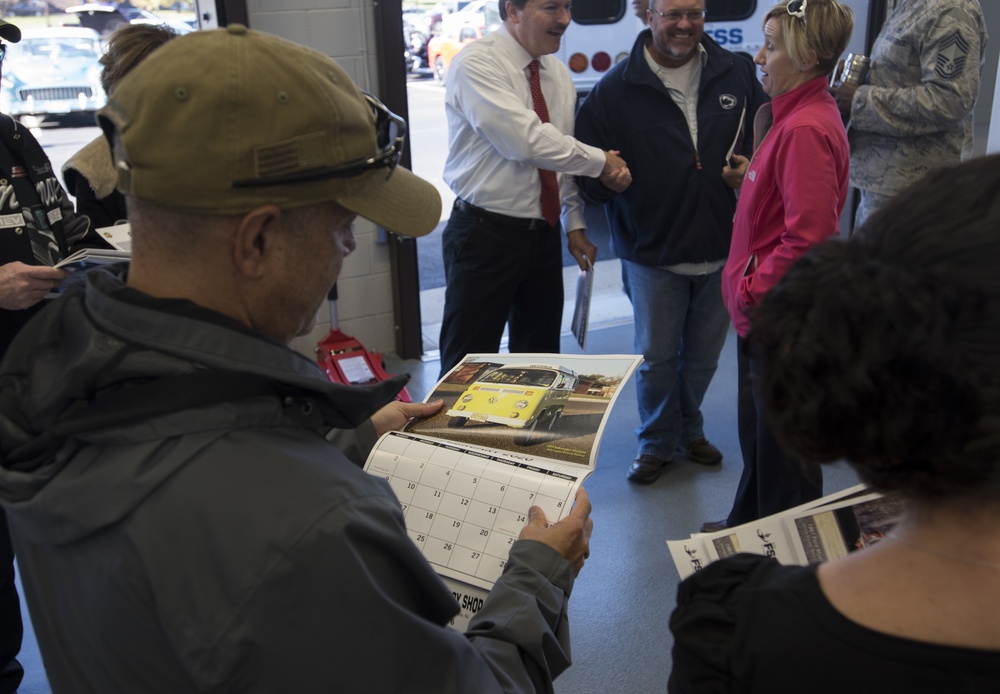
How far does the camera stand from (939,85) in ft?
9.12

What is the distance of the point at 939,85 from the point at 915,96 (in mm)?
79

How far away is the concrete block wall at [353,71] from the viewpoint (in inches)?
134

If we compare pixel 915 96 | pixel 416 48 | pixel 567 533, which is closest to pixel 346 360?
pixel 915 96

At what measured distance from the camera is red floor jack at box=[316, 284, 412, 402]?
11.2ft

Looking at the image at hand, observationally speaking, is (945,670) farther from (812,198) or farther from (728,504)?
(728,504)

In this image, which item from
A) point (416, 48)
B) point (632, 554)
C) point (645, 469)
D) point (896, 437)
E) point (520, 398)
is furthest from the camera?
point (416, 48)

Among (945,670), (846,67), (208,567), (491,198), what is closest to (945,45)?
(846,67)

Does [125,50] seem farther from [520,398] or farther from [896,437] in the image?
[896,437]

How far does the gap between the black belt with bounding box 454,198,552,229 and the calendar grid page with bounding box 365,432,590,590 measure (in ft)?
5.10

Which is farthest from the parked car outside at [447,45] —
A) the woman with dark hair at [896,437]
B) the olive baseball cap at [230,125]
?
the woman with dark hair at [896,437]

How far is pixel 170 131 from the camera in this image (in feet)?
2.62

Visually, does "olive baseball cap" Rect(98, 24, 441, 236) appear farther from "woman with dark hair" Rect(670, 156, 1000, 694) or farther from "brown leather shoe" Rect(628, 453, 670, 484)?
"brown leather shoe" Rect(628, 453, 670, 484)

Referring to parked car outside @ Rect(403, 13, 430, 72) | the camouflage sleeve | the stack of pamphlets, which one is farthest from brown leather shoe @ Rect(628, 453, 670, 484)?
parked car outside @ Rect(403, 13, 430, 72)

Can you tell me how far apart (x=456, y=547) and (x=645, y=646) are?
1.17 meters
